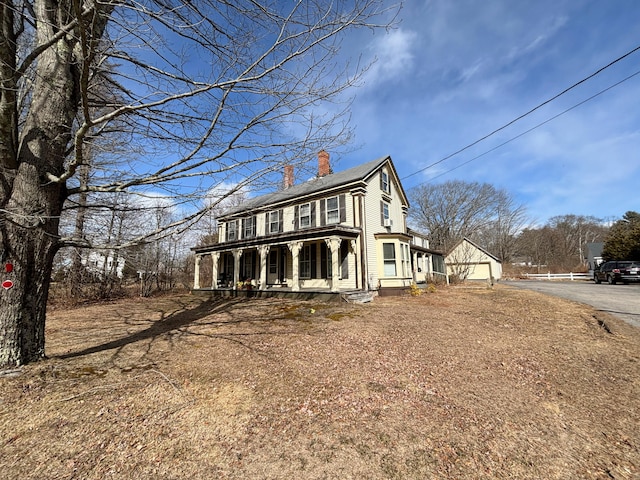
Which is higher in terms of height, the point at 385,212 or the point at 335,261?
the point at 385,212

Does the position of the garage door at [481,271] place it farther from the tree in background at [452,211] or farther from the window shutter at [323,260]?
the window shutter at [323,260]

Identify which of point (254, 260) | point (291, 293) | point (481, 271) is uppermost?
point (254, 260)

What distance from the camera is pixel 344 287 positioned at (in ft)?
44.1

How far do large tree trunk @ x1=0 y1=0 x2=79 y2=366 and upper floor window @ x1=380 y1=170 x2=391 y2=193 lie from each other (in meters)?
13.6

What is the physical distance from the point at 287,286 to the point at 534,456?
13425 millimetres

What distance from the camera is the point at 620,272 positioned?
19.0m

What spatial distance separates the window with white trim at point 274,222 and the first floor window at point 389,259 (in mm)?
6450

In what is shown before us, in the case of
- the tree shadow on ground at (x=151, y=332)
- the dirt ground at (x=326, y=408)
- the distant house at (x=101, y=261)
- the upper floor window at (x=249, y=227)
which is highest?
the upper floor window at (x=249, y=227)

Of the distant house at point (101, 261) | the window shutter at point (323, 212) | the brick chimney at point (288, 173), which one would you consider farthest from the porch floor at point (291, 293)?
the brick chimney at point (288, 173)

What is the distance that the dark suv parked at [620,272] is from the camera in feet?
60.4

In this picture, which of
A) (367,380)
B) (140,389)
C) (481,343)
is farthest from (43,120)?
(481,343)

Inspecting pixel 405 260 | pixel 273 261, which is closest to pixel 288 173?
pixel 405 260

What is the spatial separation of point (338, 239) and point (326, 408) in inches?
369

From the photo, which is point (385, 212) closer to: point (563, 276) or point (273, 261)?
point (273, 261)
